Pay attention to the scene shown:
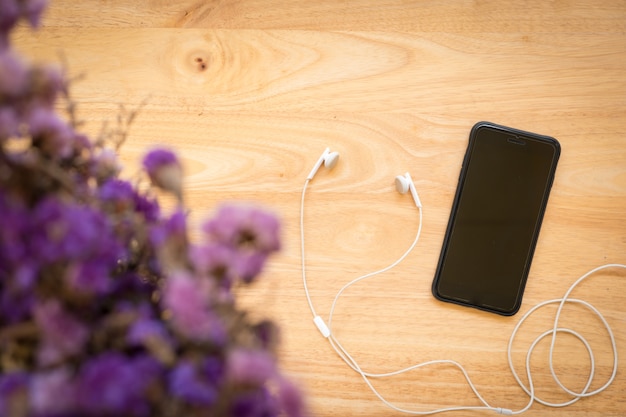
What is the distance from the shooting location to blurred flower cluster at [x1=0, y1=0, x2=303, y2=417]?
0.25 meters

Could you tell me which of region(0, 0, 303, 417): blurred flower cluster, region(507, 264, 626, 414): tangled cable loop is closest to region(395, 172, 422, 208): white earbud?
region(507, 264, 626, 414): tangled cable loop

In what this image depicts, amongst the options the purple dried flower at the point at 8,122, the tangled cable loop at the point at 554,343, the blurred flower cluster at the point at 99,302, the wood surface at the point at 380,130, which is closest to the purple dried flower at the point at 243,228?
the blurred flower cluster at the point at 99,302

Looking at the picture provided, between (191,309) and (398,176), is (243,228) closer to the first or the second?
(191,309)

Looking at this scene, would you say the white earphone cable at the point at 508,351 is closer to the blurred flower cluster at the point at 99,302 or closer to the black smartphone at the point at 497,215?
the black smartphone at the point at 497,215

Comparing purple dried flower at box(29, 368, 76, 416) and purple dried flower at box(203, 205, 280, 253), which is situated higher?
purple dried flower at box(203, 205, 280, 253)

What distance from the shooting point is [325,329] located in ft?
2.11

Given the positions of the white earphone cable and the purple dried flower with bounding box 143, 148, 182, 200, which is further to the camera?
the white earphone cable

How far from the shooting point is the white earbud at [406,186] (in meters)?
0.65

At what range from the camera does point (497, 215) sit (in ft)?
2.24

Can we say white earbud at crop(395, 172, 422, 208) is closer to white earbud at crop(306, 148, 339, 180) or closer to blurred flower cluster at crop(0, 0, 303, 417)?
white earbud at crop(306, 148, 339, 180)

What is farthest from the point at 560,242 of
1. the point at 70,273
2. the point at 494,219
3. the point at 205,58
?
the point at 70,273

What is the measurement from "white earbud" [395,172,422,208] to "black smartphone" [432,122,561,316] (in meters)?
0.05

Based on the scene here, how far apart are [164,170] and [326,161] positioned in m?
0.36

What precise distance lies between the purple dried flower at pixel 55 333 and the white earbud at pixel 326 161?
1.39 feet
